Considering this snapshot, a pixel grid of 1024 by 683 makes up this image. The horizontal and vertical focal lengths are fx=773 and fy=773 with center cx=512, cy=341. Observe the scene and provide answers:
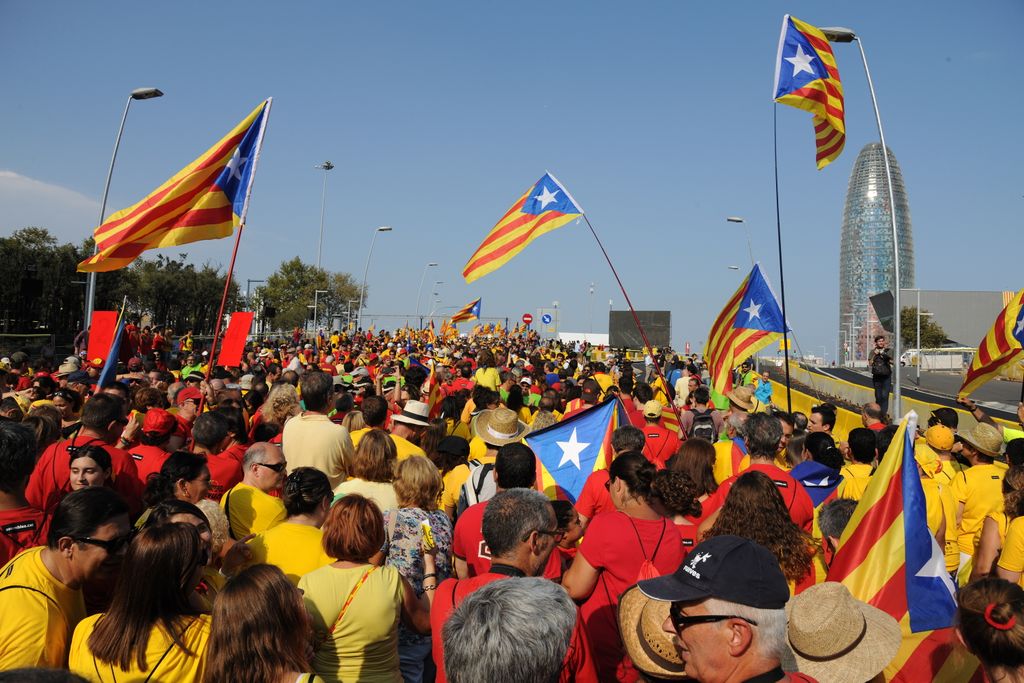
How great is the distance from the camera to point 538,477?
241 inches

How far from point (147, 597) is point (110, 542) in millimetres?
583

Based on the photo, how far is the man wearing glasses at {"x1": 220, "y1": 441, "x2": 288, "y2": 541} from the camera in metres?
4.50

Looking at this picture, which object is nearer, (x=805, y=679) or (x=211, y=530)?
(x=805, y=679)

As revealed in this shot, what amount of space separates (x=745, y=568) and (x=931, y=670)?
5.61ft

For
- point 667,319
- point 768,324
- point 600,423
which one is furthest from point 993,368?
point 667,319

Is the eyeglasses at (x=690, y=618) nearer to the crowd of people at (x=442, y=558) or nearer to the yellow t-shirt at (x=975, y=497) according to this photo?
the crowd of people at (x=442, y=558)

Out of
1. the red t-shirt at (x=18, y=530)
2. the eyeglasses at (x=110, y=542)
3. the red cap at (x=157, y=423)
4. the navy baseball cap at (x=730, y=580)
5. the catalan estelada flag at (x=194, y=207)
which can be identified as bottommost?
the red t-shirt at (x=18, y=530)

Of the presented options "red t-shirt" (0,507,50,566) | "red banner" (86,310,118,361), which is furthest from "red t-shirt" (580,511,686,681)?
"red banner" (86,310,118,361)

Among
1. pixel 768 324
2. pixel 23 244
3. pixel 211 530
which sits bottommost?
pixel 211 530

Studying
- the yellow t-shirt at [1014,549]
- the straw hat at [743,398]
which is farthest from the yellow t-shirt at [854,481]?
the straw hat at [743,398]

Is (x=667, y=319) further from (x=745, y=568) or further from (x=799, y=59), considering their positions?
(x=745, y=568)

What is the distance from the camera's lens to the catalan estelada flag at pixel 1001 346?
10961 mm

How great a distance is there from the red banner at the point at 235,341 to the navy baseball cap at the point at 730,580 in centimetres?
1102

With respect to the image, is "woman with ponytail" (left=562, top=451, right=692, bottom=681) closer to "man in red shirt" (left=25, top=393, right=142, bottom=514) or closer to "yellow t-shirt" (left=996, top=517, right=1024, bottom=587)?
"yellow t-shirt" (left=996, top=517, right=1024, bottom=587)
